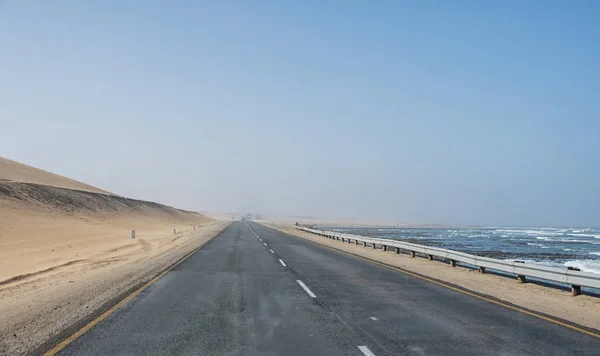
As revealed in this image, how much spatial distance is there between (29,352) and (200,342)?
243 cm

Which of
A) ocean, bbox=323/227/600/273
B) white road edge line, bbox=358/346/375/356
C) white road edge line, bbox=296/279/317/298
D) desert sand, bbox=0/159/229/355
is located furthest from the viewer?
ocean, bbox=323/227/600/273

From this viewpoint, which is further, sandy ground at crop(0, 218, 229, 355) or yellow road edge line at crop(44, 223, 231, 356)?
sandy ground at crop(0, 218, 229, 355)

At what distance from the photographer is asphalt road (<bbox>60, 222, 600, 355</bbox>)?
755cm

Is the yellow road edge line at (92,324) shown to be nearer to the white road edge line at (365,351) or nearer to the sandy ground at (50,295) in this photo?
the sandy ground at (50,295)

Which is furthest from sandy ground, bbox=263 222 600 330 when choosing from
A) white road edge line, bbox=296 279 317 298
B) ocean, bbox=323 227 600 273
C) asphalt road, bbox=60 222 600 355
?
white road edge line, bbox=296 279 317 298

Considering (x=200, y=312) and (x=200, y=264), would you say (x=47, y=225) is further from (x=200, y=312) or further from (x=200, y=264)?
(x=200, y=312)

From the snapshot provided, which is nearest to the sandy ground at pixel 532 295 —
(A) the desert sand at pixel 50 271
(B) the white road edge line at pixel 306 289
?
(B) the white road edge line at pixel 306 289

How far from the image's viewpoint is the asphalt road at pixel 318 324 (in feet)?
24.8

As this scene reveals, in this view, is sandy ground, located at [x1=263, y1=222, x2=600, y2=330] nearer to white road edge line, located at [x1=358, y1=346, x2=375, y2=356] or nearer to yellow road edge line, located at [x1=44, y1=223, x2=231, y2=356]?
white road edge line, located at [x1=358, y1=346, x2=375, y2=356]

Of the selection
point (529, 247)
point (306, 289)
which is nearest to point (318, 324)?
point (306, 289)

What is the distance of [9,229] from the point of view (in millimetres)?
39531

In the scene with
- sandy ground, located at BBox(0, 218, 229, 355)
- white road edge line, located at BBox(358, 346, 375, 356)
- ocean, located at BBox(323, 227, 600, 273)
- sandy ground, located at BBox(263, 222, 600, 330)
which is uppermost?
ocean, located at BBox(323, 227, 600, 273)

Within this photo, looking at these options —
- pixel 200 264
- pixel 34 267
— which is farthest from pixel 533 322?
pixel 34 267

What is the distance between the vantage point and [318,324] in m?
9.27
